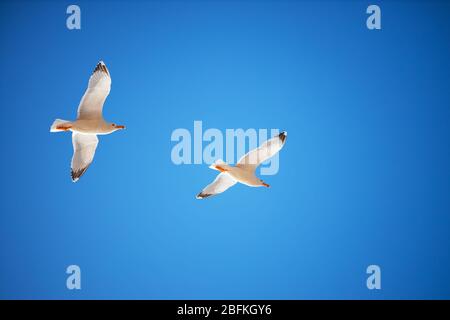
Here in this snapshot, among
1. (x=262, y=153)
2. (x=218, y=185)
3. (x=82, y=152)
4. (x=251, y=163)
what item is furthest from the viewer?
(x=218, y=185)

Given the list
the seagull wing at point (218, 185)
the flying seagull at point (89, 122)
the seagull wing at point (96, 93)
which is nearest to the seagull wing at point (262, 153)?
the seagull wing at point (218, 185)

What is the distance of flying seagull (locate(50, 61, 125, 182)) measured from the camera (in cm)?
853

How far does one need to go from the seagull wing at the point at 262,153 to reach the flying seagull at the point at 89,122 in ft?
5.67

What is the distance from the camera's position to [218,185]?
968cm

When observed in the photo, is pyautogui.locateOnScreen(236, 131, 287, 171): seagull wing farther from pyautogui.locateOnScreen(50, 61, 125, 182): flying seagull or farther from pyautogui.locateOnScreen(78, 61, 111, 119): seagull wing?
pyautogui.locateOnScreen(78, 61, 111, 119): seagull wing

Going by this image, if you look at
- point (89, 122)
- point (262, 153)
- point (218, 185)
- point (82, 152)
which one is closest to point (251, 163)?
point (262, 153)

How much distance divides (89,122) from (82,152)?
0.66 m

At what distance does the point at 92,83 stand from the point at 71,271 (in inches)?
139

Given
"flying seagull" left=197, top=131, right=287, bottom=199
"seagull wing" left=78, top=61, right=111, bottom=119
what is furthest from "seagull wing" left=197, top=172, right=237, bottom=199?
"seagull wing" left=78, top=61, right=111, bottom=119

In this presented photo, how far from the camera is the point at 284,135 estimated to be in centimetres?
888

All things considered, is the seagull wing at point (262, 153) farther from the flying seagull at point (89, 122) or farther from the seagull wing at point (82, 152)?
the seagull wing at point (82, 152)

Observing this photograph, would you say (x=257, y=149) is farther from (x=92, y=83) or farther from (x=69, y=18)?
(x=69, y=18)

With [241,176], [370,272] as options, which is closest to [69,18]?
[241,176]

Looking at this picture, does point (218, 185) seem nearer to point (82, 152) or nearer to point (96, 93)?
point (82, 152)
